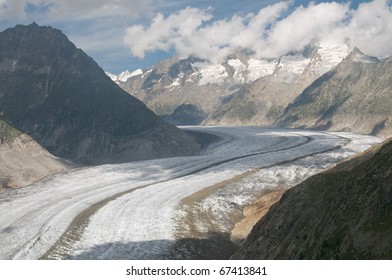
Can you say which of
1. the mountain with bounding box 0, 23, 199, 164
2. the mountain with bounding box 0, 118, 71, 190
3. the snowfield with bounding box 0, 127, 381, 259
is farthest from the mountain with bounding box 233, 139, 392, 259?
the mountain with bounding box 0, 23, 199, 164

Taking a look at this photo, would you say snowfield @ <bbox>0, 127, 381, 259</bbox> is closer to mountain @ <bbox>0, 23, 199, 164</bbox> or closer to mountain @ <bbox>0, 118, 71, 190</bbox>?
mountain @ <bbox>0, 118, 71, 190</bbox>

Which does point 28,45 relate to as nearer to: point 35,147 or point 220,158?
point 35,147

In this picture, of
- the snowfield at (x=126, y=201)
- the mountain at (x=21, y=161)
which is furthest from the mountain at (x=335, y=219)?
the mountain at (x=21, y=161)

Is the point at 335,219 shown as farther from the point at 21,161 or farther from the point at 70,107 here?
the point at 70,107

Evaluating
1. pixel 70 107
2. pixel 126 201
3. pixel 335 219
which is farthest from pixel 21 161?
pixel 335 219
